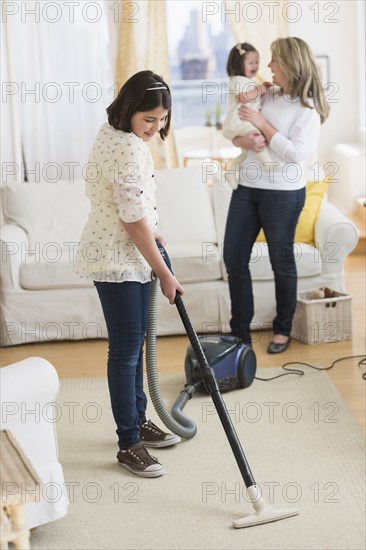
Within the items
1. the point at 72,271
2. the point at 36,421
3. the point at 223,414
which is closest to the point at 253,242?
the point at 72,271

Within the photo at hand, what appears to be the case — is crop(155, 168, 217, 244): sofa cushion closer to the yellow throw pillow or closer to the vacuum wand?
the yellow throw pillow

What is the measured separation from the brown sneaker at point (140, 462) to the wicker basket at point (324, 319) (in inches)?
61.6

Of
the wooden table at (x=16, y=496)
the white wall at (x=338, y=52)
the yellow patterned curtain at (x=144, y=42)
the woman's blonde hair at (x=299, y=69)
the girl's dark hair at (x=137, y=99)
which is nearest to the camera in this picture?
the wooden table at (x=16, y=496)

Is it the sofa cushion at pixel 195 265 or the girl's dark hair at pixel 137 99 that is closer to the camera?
the girl's dark hair at pixel 137 99

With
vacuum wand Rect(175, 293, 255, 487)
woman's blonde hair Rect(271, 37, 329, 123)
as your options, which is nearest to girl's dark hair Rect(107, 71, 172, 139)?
vacuum wand Rect(175, 293, 255, 487)

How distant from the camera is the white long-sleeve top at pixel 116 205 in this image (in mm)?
2828

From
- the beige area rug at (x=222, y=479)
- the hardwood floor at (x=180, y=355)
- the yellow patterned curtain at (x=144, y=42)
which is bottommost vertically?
the hardwood floor at (x=180, y=355)

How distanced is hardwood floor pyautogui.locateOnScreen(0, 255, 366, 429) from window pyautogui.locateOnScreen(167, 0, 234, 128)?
3980mm

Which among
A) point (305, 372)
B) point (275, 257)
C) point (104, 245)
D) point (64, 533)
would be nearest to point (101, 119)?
point (275, 257)

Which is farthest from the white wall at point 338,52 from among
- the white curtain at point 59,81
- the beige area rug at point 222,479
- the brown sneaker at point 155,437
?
the brown sneaker at point 155,437

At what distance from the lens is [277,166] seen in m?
4.10

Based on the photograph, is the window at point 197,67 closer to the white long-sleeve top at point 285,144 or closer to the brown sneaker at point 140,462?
the white long-sleeve top at point 285,144

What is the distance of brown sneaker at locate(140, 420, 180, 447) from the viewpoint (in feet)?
10.9

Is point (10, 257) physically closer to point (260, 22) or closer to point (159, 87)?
point (159, 87)
